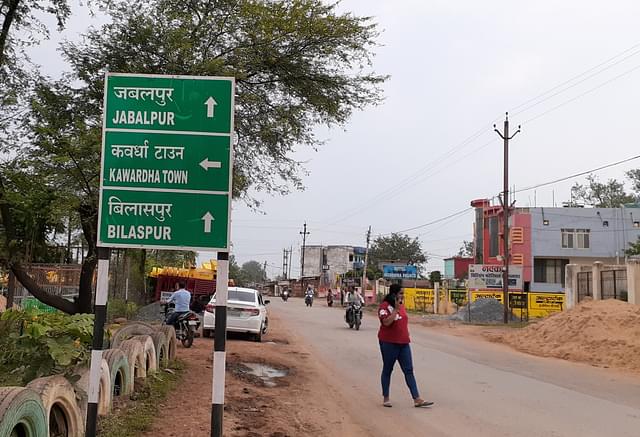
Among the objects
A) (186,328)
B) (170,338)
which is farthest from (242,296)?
(170,338)

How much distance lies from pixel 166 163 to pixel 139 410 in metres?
3.70

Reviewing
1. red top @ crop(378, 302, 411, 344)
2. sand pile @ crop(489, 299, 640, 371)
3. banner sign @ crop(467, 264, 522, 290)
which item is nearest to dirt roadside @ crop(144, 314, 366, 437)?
red top @ crop(378, 302, 411, 344)

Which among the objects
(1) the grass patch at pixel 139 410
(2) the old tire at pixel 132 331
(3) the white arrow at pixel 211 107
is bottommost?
(1) the grass patch at pixel 139 410

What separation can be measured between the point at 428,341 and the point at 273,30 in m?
13.5

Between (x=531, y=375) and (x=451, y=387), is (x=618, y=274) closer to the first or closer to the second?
(x=531, y=375)

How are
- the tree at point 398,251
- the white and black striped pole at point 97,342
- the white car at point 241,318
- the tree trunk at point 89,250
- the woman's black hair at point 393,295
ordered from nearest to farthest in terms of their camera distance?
the white and black striped pole at point 97,342 < the woman's black hair at point 393,295 < the tree trunk at point 89,250 < the white car at point 241,318 < the tree at point 398,251

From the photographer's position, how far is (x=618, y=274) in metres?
25.2

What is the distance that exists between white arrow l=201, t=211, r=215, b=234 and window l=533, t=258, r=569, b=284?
52941 mm

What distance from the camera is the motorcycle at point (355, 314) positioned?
25763mm

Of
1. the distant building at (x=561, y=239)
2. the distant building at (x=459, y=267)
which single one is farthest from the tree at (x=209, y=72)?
the distant building at (x=459, y=267)

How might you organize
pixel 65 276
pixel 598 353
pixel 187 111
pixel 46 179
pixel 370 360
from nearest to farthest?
pixel 187 111 → pixel 46 179 → pixel 370 360 → pixel 598 353 → pixel 65 276

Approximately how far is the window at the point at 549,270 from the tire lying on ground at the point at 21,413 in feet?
175

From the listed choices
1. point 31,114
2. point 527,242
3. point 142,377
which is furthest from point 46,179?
point 527,242

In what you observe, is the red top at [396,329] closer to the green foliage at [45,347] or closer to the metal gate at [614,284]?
the green foliage at [45,347]
